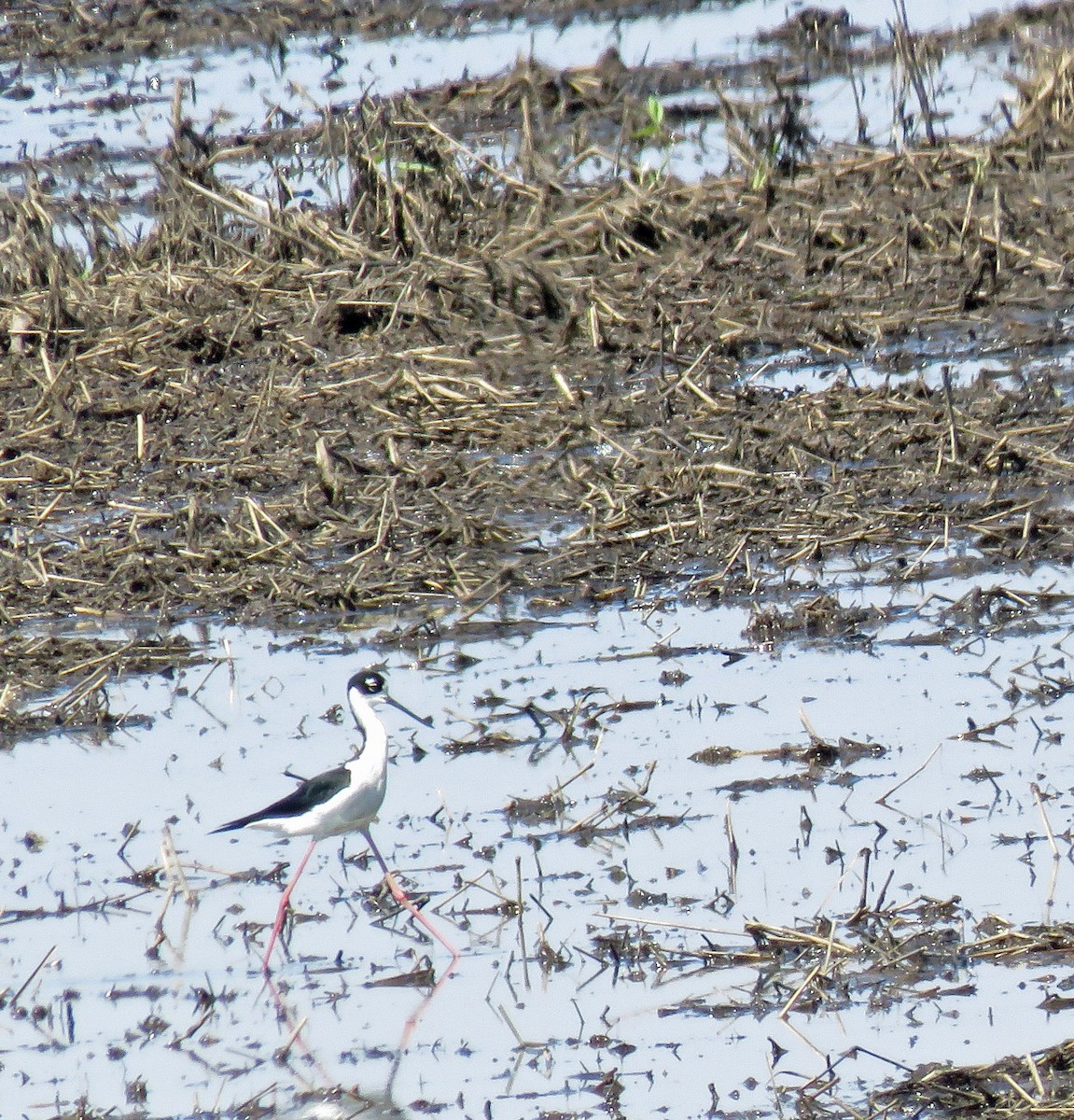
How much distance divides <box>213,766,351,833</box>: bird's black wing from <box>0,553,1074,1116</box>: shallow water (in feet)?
1.19

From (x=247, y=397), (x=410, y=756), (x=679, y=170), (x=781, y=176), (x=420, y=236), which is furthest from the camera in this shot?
(x=679, y=170)

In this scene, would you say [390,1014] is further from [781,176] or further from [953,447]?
[781,176]

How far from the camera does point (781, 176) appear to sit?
1320cm

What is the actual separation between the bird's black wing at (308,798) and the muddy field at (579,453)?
273 millimetres

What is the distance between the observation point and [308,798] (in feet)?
21.9

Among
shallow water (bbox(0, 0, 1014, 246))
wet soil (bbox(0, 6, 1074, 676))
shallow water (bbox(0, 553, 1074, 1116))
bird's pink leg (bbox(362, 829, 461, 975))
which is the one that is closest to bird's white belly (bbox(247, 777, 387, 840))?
bird's pink leg (bbox(362, 829, 461, 975))

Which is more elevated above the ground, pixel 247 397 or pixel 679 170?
pixel 679 170

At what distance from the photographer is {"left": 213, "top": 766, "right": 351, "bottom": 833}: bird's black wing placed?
6.64 metres

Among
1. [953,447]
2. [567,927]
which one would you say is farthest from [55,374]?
[567,927]

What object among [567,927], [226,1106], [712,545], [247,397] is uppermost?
[247,397]

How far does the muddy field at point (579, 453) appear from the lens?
647 cm

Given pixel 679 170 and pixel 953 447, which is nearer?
pixel 953 447

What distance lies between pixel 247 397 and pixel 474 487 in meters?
1.76

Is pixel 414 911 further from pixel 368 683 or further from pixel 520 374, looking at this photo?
pixel 520 374
